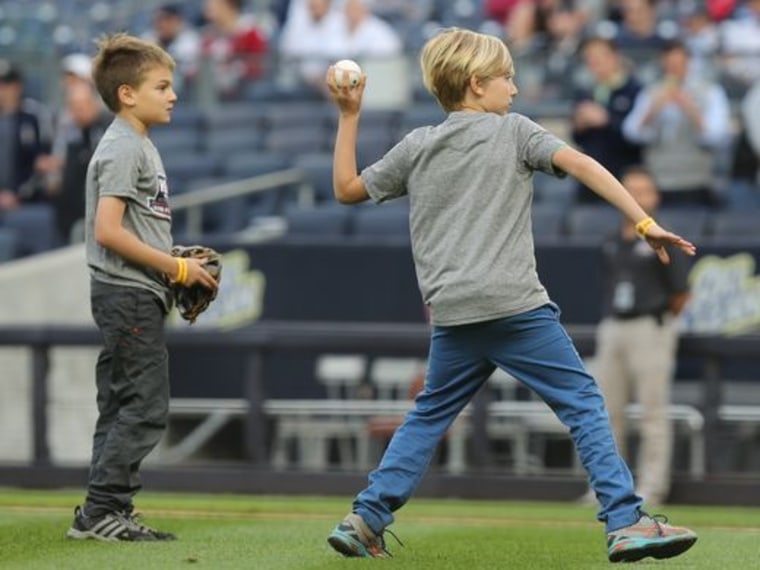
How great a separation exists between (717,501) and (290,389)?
348 centimetres

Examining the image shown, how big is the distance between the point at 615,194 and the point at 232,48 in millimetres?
11742

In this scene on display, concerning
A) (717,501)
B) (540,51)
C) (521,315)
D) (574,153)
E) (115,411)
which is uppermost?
(540,51)

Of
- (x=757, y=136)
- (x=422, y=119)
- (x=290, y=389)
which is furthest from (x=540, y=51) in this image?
(x=290, y=389)

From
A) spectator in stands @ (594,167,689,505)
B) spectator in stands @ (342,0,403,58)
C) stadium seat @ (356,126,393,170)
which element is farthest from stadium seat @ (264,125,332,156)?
spectator in stands @ (594,167,689,505)

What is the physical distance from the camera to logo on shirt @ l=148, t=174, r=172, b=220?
24.0ft

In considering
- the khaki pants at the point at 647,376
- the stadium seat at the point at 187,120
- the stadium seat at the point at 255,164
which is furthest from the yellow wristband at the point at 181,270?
the stadium seat at the point at 187,120

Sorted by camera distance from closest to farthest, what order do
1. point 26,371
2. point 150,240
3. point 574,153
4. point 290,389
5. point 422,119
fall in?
point 574,153
point 150,240
point 26,371
point 290,389
point 422,119

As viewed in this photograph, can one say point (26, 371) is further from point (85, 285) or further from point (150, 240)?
point (150, 240)

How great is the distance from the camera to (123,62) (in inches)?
292

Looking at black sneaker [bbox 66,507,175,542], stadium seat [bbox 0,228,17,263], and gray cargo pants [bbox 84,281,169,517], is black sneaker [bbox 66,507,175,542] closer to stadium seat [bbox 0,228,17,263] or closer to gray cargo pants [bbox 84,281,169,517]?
gray cargo pants [bbox 84,281,169,517]

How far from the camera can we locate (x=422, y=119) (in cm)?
1583

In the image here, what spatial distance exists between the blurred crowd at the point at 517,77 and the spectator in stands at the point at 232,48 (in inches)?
0.5

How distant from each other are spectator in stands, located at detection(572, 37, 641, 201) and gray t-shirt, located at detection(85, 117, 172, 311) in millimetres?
7286

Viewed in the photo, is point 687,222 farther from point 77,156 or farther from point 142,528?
point 142,528
